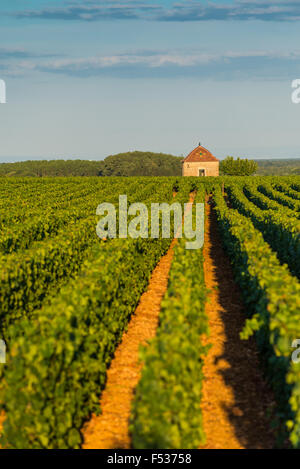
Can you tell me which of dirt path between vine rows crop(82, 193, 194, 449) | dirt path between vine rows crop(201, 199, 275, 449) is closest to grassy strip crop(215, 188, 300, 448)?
dirt path between vine rows crop(201, 199, 275, 449)

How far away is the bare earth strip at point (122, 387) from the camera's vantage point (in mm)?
7207

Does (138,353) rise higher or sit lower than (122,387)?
higher

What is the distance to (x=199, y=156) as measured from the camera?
7650cm

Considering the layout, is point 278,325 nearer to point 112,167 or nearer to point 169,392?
point 169,392

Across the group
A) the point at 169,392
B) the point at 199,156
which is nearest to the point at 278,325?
the point at 169,392

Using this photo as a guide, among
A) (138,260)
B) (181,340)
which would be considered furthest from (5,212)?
(181,340)

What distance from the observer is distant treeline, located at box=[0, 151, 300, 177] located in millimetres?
145750

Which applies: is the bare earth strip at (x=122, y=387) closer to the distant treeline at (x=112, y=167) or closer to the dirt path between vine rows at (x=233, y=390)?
the dirt path between vine rows at (x=233, y=390)

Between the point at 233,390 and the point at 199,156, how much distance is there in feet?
231

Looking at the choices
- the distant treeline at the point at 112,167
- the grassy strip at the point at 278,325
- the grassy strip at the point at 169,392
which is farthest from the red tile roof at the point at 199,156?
the grassy strip at the point at 169,392

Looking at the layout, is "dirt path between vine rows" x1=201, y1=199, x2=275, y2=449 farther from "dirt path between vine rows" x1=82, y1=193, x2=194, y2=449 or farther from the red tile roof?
the red tile roof

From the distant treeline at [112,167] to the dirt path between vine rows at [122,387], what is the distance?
128 metres
